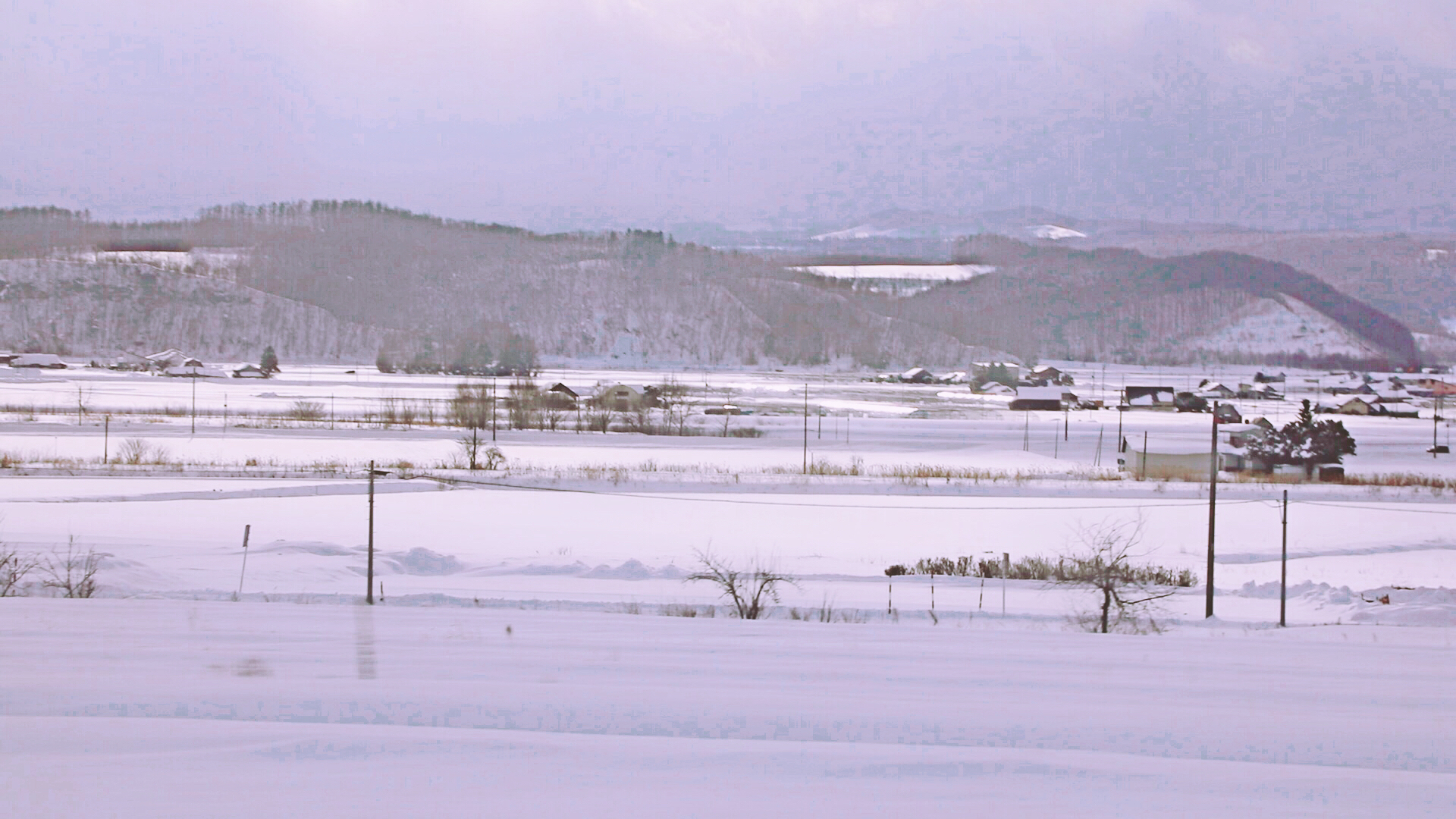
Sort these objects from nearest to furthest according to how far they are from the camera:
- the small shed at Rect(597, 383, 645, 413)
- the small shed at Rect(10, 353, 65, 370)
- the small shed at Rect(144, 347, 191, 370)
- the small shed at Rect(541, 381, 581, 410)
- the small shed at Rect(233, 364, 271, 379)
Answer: the small shed at Rect(597, 383, 645, 413) < the small shed at Rect(541, 381, 581, 410) < the small shed at Rect(233, 364, 271, 379) < the small shed at Rect(144, 347, 191, 370) < the small shed at Rect(10, 353, 65, 370)

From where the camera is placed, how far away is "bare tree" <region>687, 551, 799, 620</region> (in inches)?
473

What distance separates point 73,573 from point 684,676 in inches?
400

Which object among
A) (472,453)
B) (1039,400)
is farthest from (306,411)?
(1039,400)

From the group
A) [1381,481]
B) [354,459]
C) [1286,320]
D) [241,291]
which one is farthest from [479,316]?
[1286,320]

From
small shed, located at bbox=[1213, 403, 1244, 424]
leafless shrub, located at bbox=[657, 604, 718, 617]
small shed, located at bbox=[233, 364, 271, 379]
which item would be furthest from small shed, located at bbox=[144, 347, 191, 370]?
leafless shrub, located at bbox=[657, 604, 718, 617]

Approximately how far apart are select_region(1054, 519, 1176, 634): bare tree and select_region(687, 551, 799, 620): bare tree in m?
3.72

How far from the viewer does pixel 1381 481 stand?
97.0 feet

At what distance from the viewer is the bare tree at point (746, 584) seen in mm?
12008

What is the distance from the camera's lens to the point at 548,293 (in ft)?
423

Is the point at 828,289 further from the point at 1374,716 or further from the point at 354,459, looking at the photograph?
the point at 1374,716

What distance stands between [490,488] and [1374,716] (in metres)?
21.8

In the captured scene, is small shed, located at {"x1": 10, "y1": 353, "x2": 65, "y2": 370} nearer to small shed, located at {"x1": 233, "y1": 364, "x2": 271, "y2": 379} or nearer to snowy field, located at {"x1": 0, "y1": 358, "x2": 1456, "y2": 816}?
small shed, located at {"x1": 233, "y1": 364, "x2": 271, "y2": 379}

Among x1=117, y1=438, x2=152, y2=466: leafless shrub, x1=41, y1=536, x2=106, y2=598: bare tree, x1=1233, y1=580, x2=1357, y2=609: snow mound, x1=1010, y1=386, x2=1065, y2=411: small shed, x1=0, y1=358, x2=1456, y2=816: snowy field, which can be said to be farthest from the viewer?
x1=1010, y1=386, x2=1065, y2=411: small shed

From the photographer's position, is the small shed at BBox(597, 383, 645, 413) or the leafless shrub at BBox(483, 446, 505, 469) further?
the small shed at BBox(597, 383, 645, 413)
